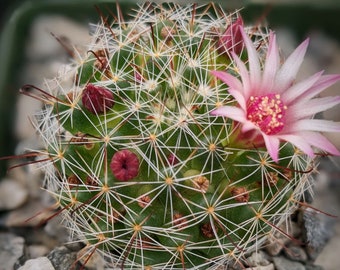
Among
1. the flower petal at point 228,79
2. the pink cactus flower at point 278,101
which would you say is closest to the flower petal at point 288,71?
the pink cactus flower at point 278,101

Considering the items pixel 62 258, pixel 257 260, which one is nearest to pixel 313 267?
pixel 257 260

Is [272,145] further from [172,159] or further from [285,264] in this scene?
[285,264]

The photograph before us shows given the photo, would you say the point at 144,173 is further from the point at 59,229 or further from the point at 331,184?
the point at 331,184

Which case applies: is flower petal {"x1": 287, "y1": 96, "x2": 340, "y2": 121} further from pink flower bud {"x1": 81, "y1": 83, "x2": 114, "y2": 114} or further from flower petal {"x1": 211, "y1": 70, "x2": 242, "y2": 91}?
pink flower bud {"x1": 81, "y1": 83, "x2": 114, "y2": 114}

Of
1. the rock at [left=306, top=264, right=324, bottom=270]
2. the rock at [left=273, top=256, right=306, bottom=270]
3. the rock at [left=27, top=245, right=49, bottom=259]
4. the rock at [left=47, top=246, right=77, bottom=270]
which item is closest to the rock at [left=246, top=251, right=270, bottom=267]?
the rock at [left=273, top=256, right=306, bottom=270]

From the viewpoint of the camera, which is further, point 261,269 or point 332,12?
point 332,12

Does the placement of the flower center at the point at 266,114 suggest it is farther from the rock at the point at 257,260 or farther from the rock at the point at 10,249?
the rock at the point at 10,249

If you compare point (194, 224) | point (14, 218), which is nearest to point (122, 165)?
point (194, 224)

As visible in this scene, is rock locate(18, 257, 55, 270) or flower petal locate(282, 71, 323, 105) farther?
rock locate(18, 257, 55, 270)
